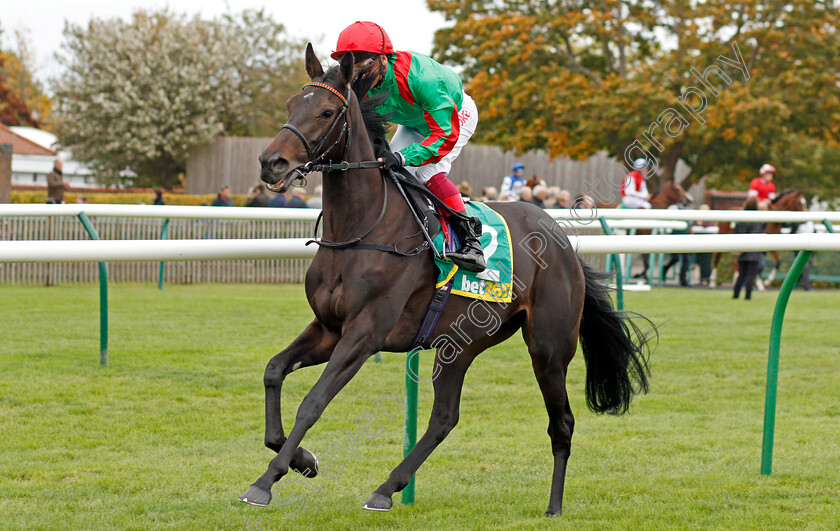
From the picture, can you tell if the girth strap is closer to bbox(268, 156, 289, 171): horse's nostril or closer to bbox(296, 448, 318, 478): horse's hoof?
bbox(296, 448, 318, 478): horse's hoof

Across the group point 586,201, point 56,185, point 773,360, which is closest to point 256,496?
point 773,360

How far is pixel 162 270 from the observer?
516 inches

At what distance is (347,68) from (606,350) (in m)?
1.99

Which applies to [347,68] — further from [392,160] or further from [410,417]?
[410,417]

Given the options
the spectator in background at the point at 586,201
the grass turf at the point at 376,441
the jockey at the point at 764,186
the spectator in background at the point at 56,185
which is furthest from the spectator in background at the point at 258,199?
the jockey at the point at 764,186

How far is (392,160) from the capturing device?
12.2 feet

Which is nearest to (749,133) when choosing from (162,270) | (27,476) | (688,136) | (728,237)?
(688,136)

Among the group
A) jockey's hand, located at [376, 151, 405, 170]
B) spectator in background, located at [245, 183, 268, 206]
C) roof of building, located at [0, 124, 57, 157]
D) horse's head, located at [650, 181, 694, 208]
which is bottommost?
jockey's hand, located at [376, 151, 405, 170]

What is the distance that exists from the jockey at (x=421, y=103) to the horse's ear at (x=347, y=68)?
0.18 m

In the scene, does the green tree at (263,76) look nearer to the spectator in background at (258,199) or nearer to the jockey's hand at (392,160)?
the spectator in background at (258,199)

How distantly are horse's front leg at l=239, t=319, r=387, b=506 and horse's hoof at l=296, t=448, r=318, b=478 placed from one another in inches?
8.3

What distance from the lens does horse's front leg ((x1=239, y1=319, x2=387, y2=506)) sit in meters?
3.03

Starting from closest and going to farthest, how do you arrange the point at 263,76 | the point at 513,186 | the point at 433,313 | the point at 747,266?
the point at 433,313 < the point at 747,266 < the point at 513,186 < the point at 263,76

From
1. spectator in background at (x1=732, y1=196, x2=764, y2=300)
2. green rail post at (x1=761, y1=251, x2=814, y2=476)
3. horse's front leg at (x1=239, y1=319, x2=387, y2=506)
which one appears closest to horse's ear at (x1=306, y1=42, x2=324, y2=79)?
horse's front leg at (x1=239, y1=319, x2=387, y2=506)
